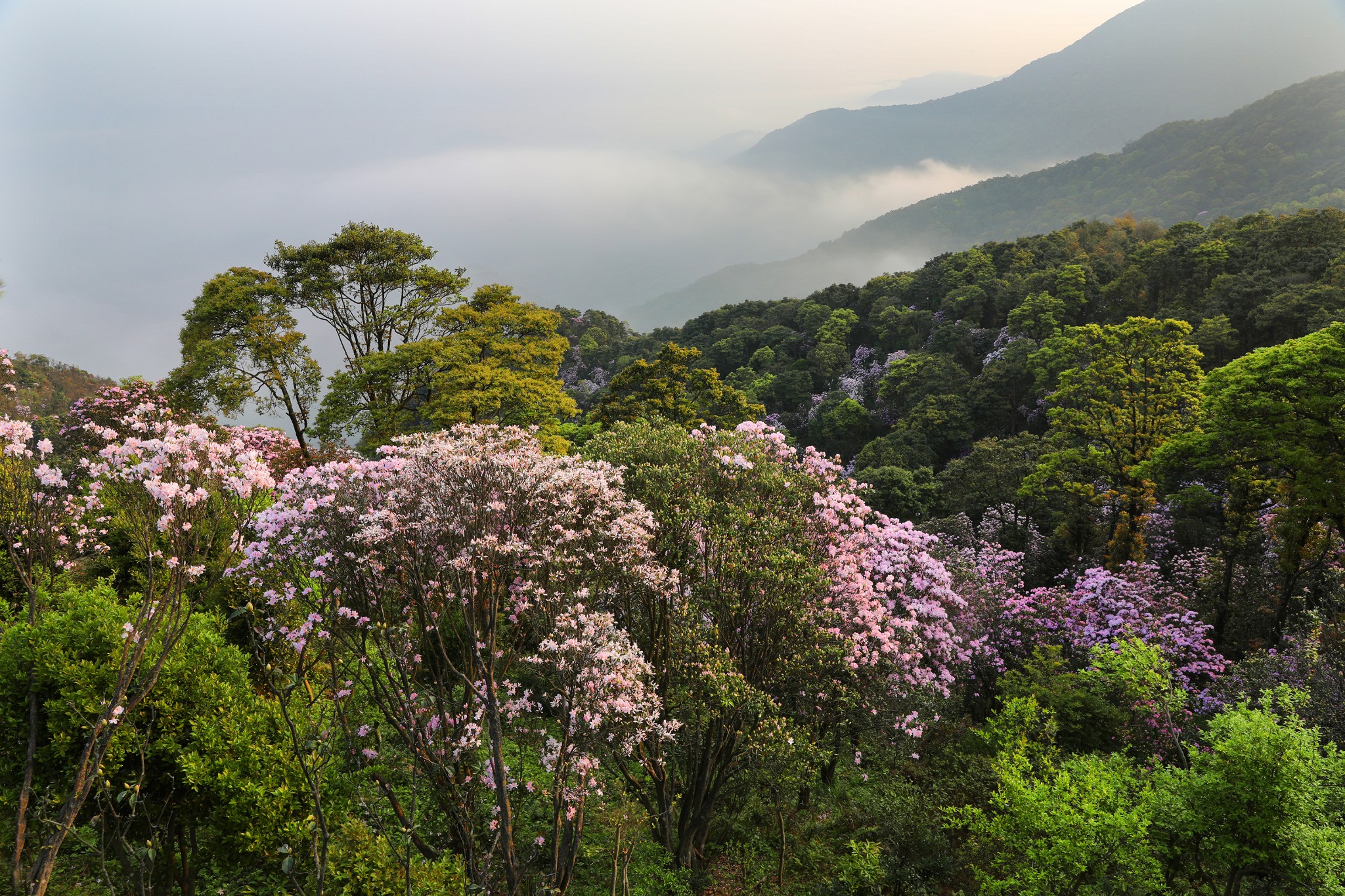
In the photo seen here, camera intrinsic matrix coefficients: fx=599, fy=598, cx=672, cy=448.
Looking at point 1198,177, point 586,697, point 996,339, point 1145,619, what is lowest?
point 1145,619

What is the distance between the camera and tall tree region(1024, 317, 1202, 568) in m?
23.5

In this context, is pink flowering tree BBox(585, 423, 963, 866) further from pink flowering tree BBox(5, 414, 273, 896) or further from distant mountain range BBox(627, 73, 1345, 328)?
distant mountain range BBox(627, 73, 1345, 328)

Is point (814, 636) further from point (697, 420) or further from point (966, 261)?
point (966, 261)

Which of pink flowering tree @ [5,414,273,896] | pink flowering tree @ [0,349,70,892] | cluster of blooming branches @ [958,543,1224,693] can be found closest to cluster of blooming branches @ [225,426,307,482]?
pink flowering tree @ [0,349,70,892]

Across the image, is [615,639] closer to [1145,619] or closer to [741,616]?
[741,616]

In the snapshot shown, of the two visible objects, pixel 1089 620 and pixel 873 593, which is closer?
pixel 873 593

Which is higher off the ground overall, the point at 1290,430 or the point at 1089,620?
the point at 1290,430

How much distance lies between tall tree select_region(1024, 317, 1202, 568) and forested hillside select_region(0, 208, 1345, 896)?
0.49ft

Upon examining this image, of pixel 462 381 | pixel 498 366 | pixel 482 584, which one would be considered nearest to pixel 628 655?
pixel 482 584

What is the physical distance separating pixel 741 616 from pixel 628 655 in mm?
3964

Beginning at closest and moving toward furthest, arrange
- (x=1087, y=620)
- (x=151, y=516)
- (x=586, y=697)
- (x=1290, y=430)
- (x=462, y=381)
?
(x=586, y=697) → (x=151, y=516) → (x=1290, y=430) → (x=1087, y=620) → (x=462, y=381)

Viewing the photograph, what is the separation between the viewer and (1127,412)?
80.9 feet

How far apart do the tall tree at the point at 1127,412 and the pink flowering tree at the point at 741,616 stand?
55.2 ft

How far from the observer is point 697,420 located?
34000 mm
